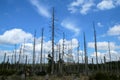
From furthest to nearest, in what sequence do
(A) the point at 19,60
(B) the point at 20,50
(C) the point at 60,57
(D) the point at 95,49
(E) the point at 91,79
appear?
(A) the point at 19,60 < (B) the point at 20,50 < (C) the point at 60,57 < (D) the point at 95,49 < (E) the point at 91,79

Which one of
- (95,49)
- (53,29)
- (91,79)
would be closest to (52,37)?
(53,29)

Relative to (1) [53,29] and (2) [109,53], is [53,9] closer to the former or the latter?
(1) [53,29]

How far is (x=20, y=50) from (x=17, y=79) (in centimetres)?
4017

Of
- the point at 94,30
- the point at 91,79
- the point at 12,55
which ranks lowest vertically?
the point at 91,79

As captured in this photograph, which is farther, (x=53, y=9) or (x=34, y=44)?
(x=34, y=44)

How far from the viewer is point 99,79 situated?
63.9 feet

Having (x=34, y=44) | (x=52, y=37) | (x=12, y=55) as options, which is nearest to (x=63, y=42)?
(x=34, y=44)

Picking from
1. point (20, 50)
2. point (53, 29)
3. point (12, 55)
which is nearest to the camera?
point (53, 29)

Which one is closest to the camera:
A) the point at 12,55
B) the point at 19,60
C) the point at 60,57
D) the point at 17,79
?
the point at 17,79

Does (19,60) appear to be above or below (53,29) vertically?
below

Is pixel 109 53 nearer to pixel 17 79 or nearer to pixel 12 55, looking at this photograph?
pixel 12 55

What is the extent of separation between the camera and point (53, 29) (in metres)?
30.4

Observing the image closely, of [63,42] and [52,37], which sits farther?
[63,42]

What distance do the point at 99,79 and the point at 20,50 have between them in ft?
137
